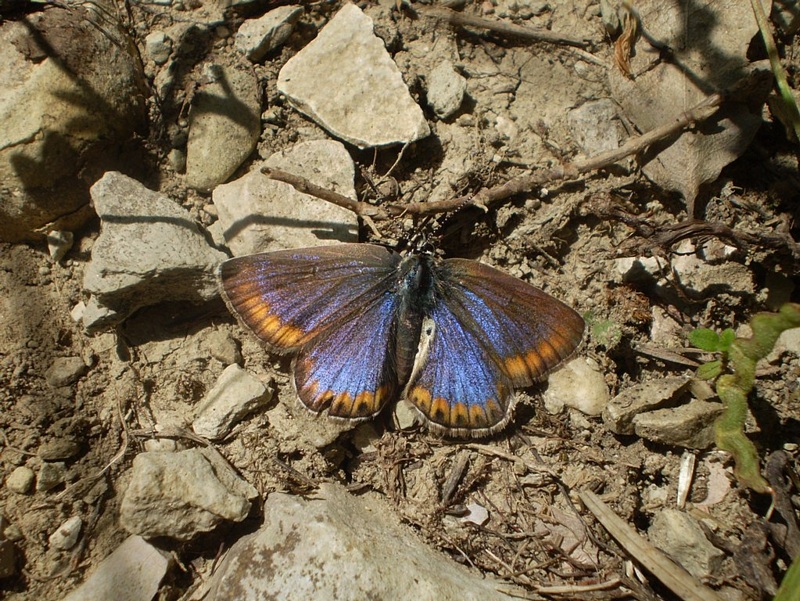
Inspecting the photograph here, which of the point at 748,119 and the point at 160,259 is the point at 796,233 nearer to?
the point at 748,119

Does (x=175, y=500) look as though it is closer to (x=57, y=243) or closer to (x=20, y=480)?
(x=20, y=480)

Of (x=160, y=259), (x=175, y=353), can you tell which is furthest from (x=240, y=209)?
(x=175, y=353)

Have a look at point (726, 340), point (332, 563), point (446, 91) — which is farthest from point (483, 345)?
point (446, 91)

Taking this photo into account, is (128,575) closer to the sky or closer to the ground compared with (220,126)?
closer to the ground

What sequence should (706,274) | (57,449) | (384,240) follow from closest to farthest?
(57,449)
(706,274)
(384,240)

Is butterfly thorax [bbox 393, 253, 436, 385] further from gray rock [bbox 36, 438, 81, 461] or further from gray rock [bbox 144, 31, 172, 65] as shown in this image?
gray rock [bbox 144, 31, 172, 65]

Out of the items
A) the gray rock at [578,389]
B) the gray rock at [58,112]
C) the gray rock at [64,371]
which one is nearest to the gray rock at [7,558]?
the gray rock at [64,371]
